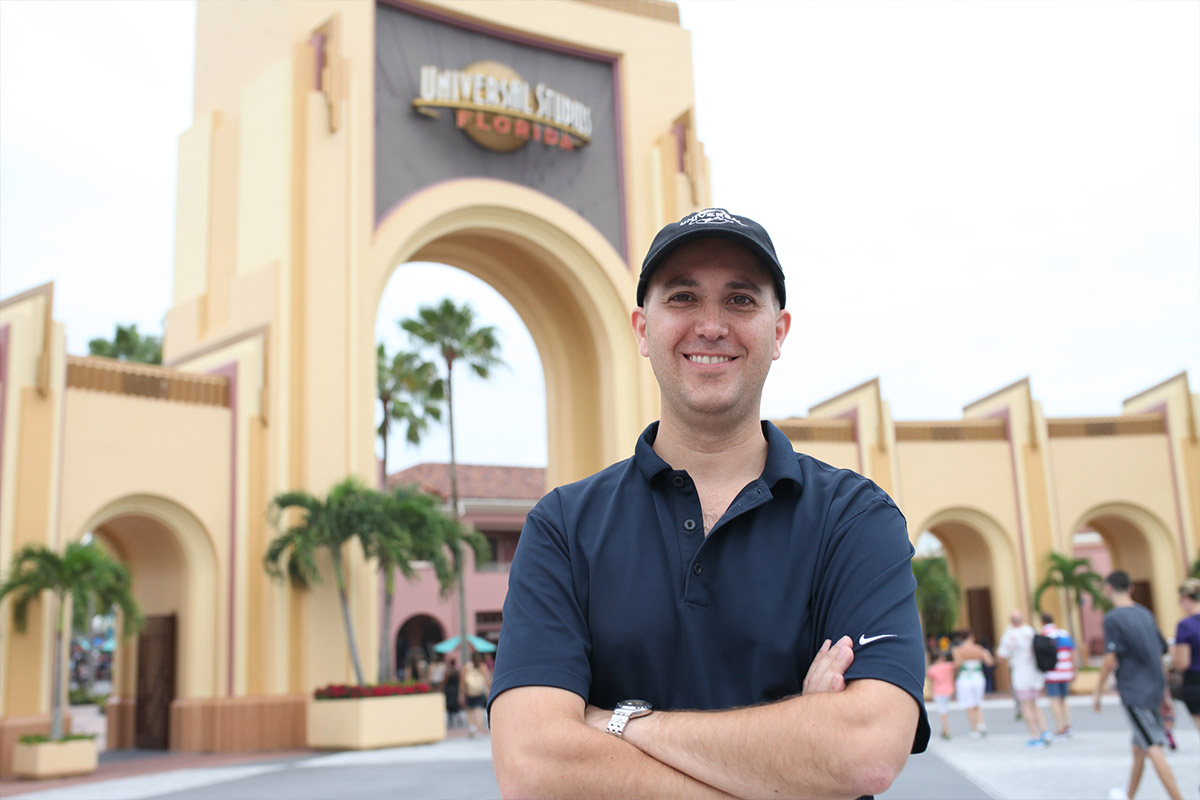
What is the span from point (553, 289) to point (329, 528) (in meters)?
9.36

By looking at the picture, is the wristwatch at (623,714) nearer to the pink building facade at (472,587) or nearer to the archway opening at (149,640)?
the archway opening at (149,640)

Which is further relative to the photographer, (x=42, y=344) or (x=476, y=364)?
(x=476, y=364)

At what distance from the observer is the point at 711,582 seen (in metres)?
2.09

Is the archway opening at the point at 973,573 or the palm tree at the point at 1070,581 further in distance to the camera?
the archway opening at the point at 973,573

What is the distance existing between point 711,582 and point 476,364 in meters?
28.7

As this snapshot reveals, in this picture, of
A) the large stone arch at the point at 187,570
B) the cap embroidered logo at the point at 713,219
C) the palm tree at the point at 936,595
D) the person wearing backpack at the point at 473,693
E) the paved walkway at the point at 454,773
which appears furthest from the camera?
the palm tree at the point at 936,595

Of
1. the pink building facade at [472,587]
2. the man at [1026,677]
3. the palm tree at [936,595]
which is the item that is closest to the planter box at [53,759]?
the man at [1026,677]

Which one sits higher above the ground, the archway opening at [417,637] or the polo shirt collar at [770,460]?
the polo shirt collar at [770,460]

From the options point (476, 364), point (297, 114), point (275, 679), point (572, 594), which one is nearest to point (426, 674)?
point (476, 364)

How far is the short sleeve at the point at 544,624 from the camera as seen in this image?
6.95 ft

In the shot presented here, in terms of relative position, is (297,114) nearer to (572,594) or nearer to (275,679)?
(275,679)

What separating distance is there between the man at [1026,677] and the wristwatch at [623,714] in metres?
13.6

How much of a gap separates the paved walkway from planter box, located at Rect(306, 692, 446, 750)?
0.42 meters

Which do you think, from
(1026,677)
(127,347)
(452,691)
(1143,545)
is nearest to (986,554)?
(1143,545)
